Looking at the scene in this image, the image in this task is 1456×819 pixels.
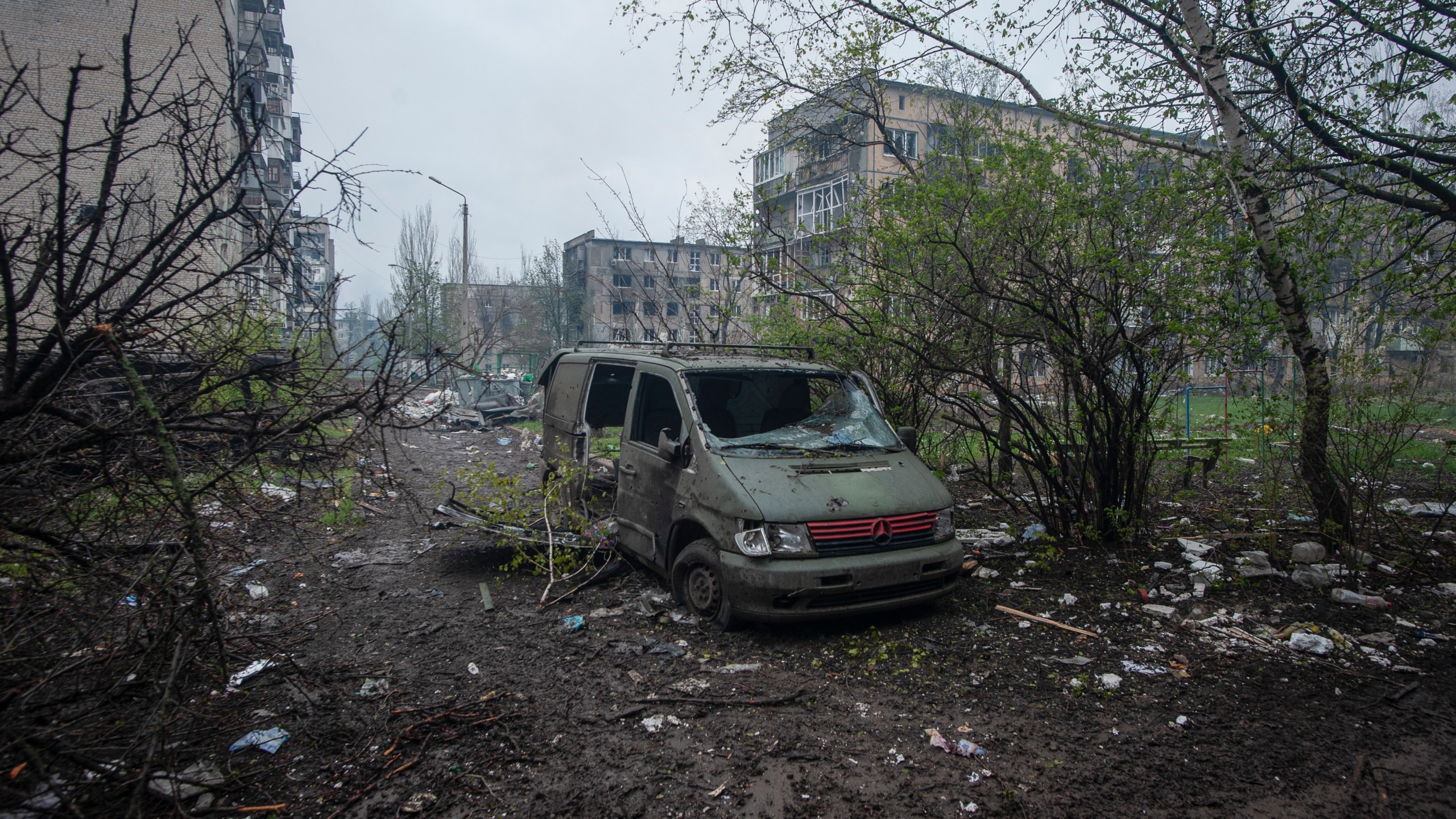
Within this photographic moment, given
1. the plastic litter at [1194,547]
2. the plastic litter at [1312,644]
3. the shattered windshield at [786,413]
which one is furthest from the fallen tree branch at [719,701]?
the plastic litter at [1194,547]

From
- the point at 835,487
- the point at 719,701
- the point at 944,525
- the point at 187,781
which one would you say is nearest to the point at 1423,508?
the point at 944,525

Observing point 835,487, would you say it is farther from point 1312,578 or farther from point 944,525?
point 1312,578

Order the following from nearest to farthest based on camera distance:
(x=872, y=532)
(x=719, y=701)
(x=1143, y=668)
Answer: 1. (x=719, y=701)
2. (x=1143, y=668)
3. (x=872, y=532)

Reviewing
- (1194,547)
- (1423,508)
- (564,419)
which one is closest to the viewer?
(1194,547)

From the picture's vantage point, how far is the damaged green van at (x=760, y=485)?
460 centimetres

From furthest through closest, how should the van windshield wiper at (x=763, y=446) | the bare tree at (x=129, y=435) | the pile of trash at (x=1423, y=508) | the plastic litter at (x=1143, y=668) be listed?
the pile of trash at (x=1423, y=508), the van windshield wiper at (x=763, y=446), the plastic litter at (x=1143, y=668), the bare tree at (x=129, y=435)

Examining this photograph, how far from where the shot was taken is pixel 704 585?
5.13 m

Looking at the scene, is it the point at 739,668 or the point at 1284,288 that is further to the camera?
the point at 1284,288

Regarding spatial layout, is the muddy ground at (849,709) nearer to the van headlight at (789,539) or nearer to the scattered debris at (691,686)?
the scattered debris at (691,686)

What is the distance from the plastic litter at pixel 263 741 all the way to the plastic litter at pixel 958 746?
3020 millimetres

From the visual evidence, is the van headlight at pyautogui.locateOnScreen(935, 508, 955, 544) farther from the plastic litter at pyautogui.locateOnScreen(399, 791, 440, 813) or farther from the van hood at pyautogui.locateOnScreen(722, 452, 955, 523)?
the plastic litter at pyautogui.locateOnScreen(399, 791, 440, 813)

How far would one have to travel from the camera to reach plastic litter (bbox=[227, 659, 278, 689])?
13.3 feet

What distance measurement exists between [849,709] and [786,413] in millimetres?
3004

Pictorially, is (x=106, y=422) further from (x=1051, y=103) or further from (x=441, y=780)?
(x=1051, y=103)
